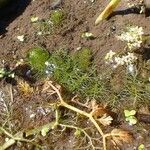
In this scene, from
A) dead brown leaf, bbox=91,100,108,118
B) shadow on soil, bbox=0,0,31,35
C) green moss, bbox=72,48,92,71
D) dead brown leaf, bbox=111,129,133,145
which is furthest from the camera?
shadow on soil, bbox=0,0,31,35

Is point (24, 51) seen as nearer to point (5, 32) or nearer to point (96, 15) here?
point (5, 32)

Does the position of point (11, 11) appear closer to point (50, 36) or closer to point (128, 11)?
point (50, 36)

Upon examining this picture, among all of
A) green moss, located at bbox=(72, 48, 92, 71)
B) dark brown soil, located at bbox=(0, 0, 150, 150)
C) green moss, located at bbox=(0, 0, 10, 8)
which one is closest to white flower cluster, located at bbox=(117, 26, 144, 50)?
dark brown soil, located at bbox=(0, 0, 150, 150)

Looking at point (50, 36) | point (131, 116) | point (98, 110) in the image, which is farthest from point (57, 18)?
point (131, 116)

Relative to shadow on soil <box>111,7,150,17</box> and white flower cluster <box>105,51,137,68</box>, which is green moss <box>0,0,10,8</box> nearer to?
shadow on soil <box>111,7,150,17</box>

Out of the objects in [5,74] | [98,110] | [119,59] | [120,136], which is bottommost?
[120,136]

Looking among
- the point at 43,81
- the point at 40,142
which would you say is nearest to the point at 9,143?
the point at 40,142

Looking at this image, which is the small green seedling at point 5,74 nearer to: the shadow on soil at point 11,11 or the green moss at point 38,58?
the green moss at point 38,58
